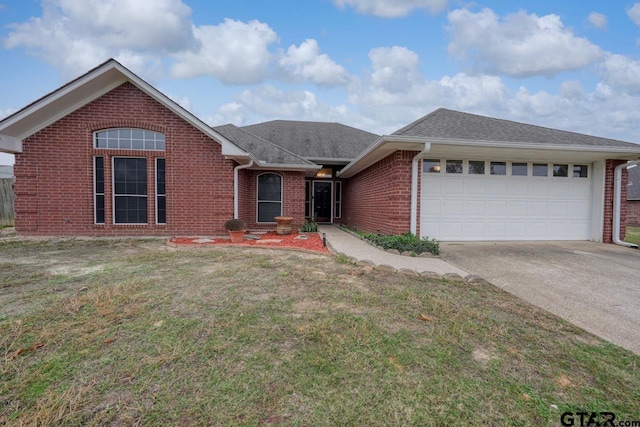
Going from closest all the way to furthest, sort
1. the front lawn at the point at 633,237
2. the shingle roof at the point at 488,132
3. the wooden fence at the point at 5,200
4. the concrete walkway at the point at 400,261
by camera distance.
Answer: the concrete walkway at the point at 400,261 < the shingle roof at the point at 488,132 < the front lawn at the point at 633,237 < the wooden fence at the point at 5,200

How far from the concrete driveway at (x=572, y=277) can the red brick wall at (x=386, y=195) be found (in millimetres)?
1467

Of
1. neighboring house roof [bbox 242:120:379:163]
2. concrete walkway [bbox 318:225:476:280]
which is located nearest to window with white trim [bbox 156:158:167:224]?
concrete walkway [bbox 318:225:476:280]

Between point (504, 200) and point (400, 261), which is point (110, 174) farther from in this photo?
point (504, 200)

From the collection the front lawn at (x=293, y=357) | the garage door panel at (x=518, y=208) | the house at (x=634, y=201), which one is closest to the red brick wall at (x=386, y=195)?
the garage door panel at (x=518, y=208)

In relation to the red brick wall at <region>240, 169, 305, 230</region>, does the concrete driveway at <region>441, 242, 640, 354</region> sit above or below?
below

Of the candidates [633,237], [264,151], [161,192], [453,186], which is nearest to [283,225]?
[264,151]

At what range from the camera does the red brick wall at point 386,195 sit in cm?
764

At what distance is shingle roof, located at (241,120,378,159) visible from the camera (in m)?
14.1

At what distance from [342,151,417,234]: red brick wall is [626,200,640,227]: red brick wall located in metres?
18.1

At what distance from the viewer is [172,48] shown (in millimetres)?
12484

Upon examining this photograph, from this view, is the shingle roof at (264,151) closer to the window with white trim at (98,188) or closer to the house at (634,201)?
the window with white trim at (98,188)

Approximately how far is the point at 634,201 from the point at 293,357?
1046 inches

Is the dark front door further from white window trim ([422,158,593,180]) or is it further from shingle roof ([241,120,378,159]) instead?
white window trim ([422,158,593,180])

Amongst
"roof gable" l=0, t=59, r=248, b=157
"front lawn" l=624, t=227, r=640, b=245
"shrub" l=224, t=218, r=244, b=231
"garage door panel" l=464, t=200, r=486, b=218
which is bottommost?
"front lawn" l=624, t=227, r=640, b=245
